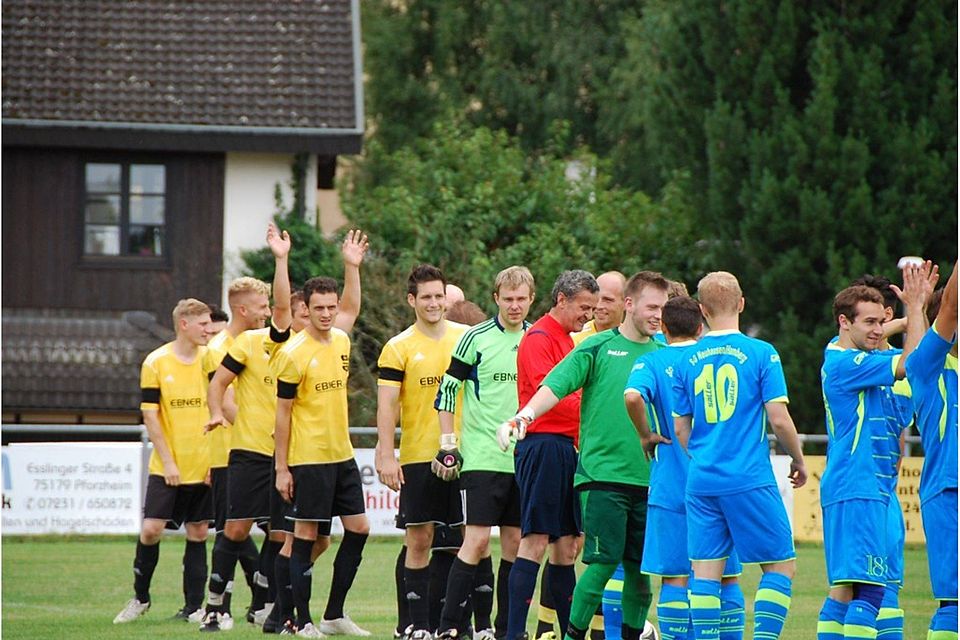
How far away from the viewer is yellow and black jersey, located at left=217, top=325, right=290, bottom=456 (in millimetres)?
12117

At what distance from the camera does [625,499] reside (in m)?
9.30

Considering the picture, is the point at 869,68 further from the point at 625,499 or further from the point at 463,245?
the point at 625,499

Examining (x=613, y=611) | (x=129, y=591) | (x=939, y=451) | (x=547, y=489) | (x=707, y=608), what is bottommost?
(x=129, y=591)

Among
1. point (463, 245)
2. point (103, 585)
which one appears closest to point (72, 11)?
point (463, 245)

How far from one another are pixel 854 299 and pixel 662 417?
4.04ft

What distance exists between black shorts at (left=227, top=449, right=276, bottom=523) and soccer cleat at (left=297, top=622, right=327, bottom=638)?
1294 millimetres

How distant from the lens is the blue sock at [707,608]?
8445 mm

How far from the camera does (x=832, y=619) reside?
8766 mm

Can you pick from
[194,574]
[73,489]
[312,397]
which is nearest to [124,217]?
[73,489]

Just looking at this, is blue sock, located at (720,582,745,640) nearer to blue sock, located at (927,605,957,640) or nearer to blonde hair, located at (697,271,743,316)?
blue sock, located at (927,605,957,640)

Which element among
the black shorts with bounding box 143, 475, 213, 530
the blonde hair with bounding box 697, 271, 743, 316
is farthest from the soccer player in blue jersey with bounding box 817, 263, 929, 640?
the black shorts with bounding box 143, 475, 213, 530

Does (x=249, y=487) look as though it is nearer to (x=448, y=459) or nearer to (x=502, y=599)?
(x=502, y=599)

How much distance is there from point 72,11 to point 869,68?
46.6 feet

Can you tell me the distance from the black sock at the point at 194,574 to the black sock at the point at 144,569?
27 cm
